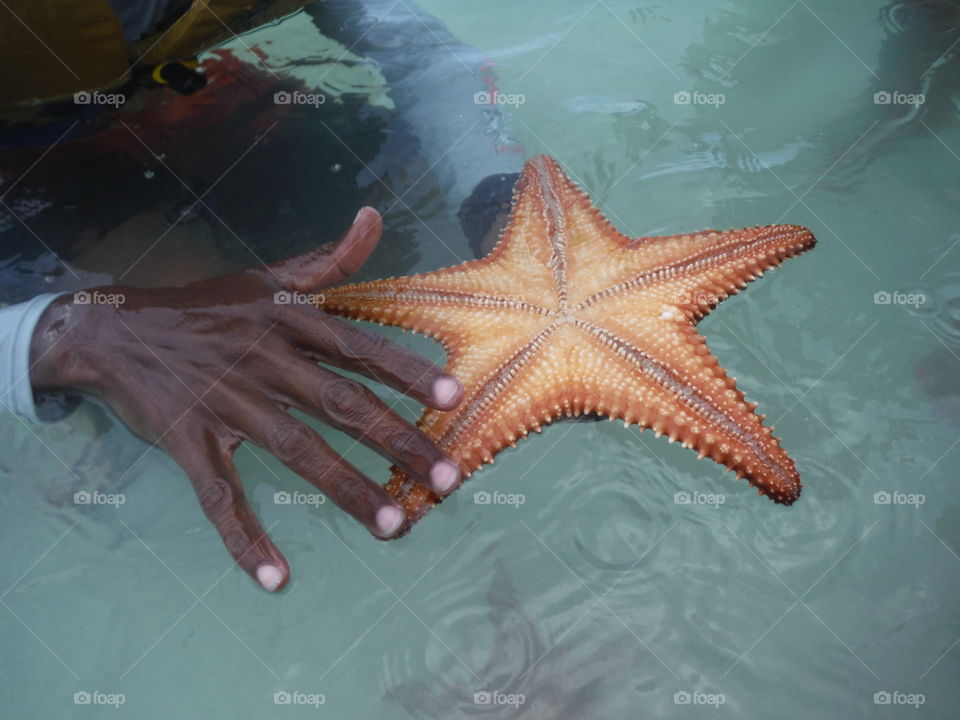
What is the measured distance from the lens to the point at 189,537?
2.79 metres

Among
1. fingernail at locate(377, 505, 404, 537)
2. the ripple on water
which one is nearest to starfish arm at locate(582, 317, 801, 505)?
fingernail at locate(377, 505, 404, 537)

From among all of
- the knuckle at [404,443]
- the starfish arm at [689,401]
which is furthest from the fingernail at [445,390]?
the starfish arm at [689,401]

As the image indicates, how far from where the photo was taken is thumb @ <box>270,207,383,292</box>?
234 cm

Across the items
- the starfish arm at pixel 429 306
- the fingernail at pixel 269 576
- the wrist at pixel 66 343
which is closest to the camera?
the fingernail at pixel 269 576

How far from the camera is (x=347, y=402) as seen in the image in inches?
81.5

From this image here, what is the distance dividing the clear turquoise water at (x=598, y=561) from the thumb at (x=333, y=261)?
26.5 inches

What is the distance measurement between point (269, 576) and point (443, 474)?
549 mm

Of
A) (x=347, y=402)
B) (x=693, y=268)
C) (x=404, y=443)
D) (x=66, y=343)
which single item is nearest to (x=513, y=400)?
(x=404, y=443)

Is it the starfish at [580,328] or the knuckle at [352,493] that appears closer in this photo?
the knuckle at [352,493]

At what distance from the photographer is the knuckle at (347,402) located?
2064 millimetres

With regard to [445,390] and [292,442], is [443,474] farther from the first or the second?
[292,442]

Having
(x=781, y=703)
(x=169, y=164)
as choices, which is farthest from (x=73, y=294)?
(x=781, y=703)

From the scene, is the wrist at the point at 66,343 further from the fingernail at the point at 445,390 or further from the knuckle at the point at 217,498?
the fingernail at the point at 445,390

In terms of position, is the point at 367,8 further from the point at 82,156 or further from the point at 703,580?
the point at 703,580
